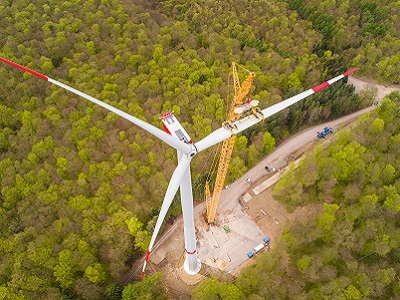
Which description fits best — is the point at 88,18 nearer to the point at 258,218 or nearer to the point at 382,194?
the point at 258,218

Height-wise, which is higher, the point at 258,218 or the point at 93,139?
the point at 93,139

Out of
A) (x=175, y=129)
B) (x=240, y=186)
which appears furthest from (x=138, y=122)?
(x=240, y=186)

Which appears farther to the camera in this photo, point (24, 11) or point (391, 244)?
point (24, 11)

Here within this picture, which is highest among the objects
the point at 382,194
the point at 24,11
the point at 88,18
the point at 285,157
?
the point at 24,11

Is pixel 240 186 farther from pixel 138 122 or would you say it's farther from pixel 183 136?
pixel 138 122

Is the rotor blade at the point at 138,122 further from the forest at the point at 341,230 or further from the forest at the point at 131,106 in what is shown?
the forest at the point at 131,106

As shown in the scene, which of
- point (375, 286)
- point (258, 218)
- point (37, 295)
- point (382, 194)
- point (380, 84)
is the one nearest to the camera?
point (375, 286)

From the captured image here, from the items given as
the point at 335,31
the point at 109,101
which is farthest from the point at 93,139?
the point at 335,31
